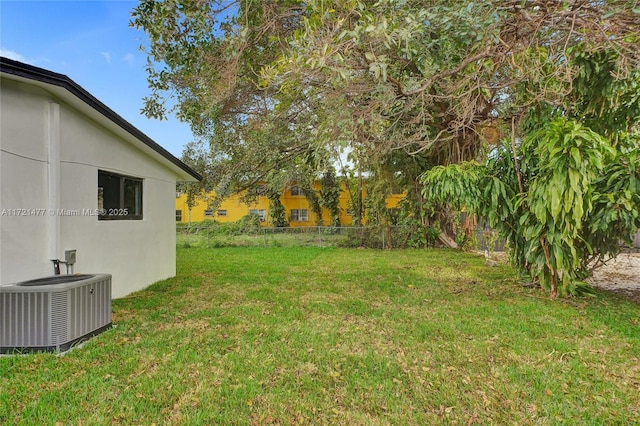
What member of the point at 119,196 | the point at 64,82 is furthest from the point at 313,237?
the point at 64,82

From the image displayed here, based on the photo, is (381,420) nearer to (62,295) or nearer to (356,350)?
(356,350)

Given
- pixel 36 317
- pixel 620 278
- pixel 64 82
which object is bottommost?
pixel 620 278

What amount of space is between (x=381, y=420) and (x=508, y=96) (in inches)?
280

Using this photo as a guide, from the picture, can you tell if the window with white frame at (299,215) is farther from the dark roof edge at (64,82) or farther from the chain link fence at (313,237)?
the dark roof edge at (64,82)

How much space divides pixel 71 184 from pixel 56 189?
0.37 metres

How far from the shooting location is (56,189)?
3.67 meters

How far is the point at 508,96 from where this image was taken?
6812 millimetres

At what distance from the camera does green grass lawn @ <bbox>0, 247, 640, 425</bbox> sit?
2.11 m

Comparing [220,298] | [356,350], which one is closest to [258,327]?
[356,350]

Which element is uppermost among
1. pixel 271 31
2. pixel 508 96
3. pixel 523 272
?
pixel 271 31

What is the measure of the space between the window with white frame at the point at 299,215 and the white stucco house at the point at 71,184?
1935cm

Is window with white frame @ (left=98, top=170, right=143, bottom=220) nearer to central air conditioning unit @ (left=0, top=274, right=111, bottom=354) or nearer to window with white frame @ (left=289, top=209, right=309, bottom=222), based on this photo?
central air conditioning unit @ (left=0, top=274, right=111, bottom=354)

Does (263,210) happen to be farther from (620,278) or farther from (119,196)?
(620,278)

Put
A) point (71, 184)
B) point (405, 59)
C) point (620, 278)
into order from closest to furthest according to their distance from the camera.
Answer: point (71, 184)
point (405, 59)
point (620, 278)
